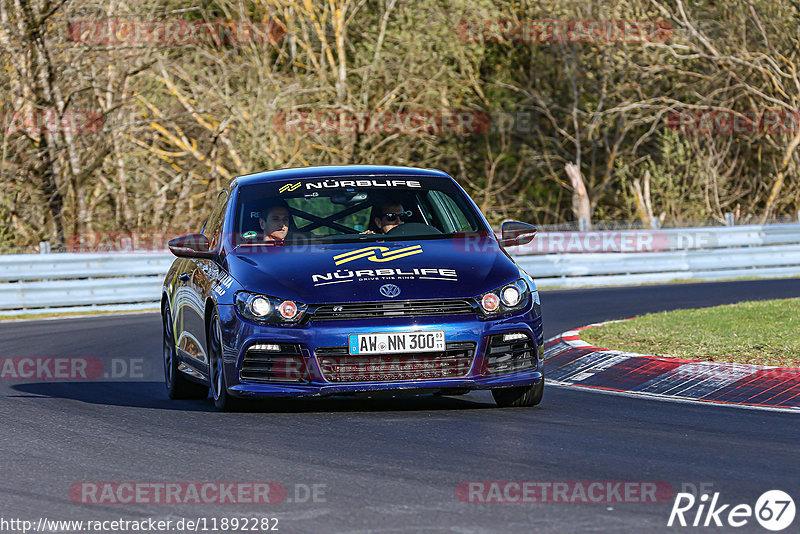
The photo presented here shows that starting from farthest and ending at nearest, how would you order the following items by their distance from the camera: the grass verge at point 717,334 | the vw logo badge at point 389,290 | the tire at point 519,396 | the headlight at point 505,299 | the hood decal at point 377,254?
the grass verge at point 717,334 → the tire at point 519,396 → the hood decal at point 377,254 → the headlight at point 505,299 → the vw logo badge at point 389,290

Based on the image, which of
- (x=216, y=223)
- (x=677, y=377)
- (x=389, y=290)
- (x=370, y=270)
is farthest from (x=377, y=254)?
(x=677, y=377)

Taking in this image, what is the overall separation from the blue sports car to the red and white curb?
155 centimetres

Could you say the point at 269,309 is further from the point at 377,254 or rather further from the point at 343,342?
the point at 377,254

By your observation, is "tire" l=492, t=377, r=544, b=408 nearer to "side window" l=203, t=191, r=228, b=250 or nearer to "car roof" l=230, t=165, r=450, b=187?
"car roof" l=230, t=165, r=450, b=187

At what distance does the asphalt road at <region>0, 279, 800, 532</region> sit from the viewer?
5.75m

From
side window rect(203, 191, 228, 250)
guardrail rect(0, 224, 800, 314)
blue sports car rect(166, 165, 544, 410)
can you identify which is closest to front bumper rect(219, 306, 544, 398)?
blue sports car rect(166, 165, 544, 410)

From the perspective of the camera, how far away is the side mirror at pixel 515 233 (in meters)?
9.73

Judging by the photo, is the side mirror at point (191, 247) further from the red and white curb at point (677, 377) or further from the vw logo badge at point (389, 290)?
the red and white curb at point (677, 377)

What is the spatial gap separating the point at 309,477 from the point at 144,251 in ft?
50.9

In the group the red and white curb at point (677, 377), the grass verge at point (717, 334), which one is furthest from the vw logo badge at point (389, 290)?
the grass verge at point (717, 334)

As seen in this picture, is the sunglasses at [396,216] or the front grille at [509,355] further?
the sunglasses at [396,216]

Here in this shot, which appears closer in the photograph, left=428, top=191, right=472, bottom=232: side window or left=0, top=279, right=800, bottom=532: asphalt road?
left=0, top=279, right=800, bottom=532: asphalt road

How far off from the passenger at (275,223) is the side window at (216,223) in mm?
397

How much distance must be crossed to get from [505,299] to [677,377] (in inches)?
97.3
